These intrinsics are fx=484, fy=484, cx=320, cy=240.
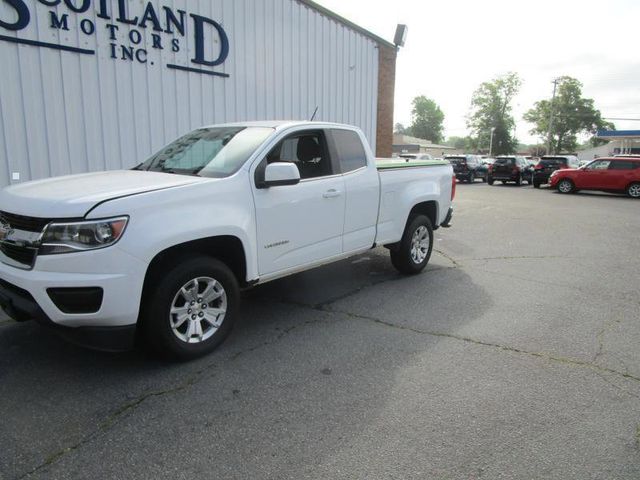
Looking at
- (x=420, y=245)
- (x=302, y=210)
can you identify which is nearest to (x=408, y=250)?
(x=420, y=245)

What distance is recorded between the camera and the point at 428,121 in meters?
125

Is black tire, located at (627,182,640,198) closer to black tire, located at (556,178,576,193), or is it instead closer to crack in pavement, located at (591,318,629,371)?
black tire, located at (556,178,576,193)

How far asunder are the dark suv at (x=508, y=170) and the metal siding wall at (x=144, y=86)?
1680cm

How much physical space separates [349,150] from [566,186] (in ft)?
62.6

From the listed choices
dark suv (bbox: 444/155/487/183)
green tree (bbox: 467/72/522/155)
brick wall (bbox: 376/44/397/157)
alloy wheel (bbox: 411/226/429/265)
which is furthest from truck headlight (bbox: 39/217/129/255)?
green tree (bbox: 467/72/522/155)

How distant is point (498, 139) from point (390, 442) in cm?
8796

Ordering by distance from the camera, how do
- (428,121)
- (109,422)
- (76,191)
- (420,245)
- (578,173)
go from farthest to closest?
(428,121)
(578,173)
(420,245)
(76,191)
(109,422)

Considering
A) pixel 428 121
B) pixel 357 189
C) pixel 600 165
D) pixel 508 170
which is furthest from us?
pixel 428 121

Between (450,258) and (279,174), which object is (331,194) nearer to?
(279,174)

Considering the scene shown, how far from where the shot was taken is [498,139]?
83.3 metres

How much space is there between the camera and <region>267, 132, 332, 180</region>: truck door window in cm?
488

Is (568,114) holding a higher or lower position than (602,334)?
higher

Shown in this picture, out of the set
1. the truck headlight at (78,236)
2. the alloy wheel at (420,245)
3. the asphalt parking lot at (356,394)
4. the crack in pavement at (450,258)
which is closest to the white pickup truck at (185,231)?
the truck headlight at (78,236)

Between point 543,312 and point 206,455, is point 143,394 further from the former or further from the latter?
point 543,312
